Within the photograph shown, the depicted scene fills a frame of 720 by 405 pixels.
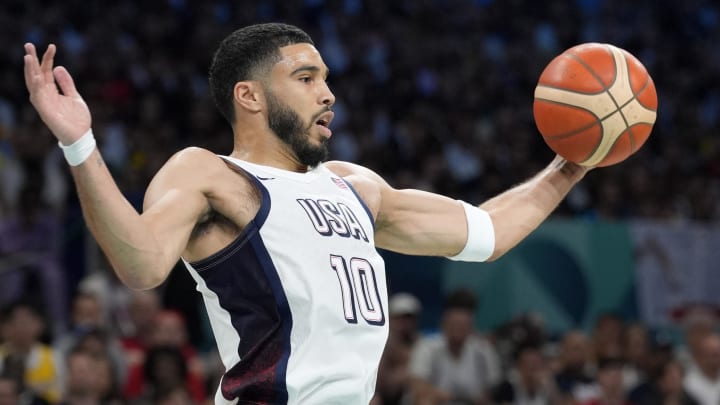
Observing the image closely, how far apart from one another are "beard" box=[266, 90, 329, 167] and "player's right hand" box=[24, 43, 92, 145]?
3.02ft

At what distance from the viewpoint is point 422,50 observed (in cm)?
1755

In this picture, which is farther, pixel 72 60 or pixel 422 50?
pixel 422 50

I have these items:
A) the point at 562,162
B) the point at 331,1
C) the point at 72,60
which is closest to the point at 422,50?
the point at 331,1

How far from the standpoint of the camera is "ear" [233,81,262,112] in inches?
164

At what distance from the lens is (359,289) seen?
396cm

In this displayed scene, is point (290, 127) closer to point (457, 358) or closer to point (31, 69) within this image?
point (31, 69)

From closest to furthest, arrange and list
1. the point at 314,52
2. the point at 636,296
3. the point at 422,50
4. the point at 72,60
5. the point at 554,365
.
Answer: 1. the point at 314,52
2. the point at 554,365
3. the point at 636,296
4. the point at 72,60
5. the point at 422,50

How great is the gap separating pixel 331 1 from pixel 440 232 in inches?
514

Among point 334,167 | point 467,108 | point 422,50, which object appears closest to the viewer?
point 334,167

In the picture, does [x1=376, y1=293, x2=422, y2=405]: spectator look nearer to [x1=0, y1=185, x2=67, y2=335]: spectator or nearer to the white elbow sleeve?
[x1=0, y1=185, x2=67, y2=335]: spectator

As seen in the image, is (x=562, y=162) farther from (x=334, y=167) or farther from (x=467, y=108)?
(x=467, y=108)

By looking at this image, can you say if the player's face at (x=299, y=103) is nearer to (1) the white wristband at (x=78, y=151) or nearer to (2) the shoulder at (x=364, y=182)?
(2) the shoulder at (x=364, y=182)

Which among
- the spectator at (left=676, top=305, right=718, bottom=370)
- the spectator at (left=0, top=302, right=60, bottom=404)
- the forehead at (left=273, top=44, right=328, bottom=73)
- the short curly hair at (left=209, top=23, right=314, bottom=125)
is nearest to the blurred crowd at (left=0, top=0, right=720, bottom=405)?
the spectator at (left=0, top=302, right=60, bottom=404)

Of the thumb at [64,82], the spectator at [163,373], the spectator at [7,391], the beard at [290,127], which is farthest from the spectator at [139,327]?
the thumb at [64,82]
